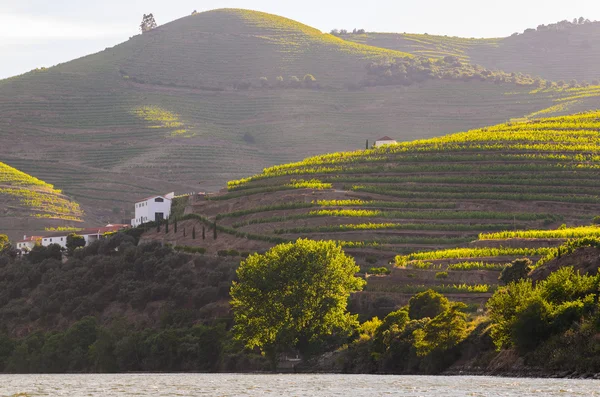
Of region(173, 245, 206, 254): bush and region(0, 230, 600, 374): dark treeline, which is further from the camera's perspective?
region(173, 245, 206, 254): bush

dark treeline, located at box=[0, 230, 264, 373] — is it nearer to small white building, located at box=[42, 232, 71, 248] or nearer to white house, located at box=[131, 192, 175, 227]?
small white building, located at box=[42, 232, 71, 248]

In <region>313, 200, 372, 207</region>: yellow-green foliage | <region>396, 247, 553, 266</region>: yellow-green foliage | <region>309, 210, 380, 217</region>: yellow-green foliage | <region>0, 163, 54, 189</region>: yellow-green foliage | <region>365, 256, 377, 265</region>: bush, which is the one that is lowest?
<region>0, 163, 54, 189</region>: yellow-green foliage

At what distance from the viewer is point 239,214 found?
426 feet

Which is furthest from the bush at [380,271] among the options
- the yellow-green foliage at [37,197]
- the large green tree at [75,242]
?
the yellow-green foliage at [37,197]

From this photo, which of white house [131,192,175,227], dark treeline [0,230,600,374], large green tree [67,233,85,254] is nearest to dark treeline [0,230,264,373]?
dark treeline [0,230,600,374]

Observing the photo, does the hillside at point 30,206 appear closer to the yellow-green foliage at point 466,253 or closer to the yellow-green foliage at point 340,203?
the yellow-green foliage at point 340,203

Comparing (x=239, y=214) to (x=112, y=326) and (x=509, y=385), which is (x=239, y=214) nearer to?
(x=112, y=326)

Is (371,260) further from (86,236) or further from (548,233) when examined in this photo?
(86,236)

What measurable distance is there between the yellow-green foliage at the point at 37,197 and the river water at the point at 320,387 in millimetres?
100174

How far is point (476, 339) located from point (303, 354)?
16.4m

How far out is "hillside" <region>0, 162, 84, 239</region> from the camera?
16771 cm

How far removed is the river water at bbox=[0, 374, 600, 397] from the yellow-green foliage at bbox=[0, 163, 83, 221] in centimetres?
10017

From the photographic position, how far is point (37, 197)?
178500 mm

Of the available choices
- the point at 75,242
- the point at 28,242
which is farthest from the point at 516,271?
the point at 28,242
